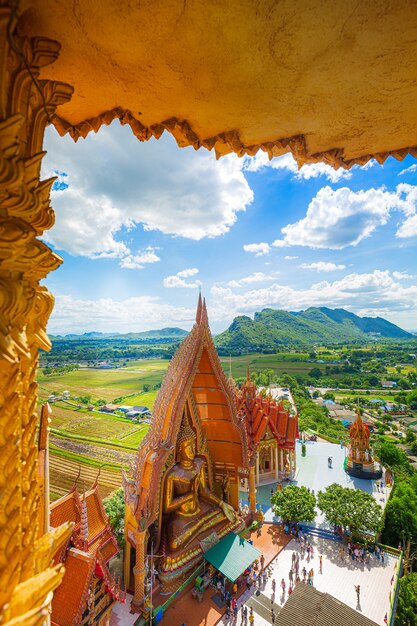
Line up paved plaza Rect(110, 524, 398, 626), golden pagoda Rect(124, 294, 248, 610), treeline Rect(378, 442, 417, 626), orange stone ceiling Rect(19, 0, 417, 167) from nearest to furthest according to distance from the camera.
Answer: orange stone ceiling Rect(19, 0, 417, 167) → golden pagoda Rect(124, 294, 248, 610) → paved plaza Rect(110, 524, 398, 626) → treeline Rect(378, 442, 417, 626)

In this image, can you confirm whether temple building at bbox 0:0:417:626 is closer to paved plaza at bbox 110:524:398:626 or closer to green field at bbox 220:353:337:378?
paved plaza at bbox 110:524:398:626

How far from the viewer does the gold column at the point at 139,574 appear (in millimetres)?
8148

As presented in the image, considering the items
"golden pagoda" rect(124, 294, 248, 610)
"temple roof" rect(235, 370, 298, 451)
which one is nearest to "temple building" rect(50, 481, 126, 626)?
"golden pagoda" rect(124, 294, 248, 610)

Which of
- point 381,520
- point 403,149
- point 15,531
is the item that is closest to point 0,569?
point 15,531

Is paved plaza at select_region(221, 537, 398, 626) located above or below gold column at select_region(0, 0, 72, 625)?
below

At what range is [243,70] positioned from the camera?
8.00 ft

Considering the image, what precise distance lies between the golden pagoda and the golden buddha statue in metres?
0.02

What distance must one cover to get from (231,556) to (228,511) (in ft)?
3.94

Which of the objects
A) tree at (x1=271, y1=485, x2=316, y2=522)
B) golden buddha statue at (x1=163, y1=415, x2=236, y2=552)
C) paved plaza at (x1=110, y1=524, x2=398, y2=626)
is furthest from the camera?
tree at (x1=271, y1=485, x2=316, y2=522)

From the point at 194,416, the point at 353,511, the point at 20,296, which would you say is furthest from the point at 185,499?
the point at 353,511

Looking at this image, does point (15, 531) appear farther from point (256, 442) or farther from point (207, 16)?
point (256, 442)

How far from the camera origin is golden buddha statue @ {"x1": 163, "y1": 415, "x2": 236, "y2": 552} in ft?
29.8

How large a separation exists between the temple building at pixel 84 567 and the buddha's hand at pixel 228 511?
3481 mm

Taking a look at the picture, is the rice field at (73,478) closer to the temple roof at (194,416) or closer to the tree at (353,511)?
the tree at (353,511)
